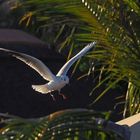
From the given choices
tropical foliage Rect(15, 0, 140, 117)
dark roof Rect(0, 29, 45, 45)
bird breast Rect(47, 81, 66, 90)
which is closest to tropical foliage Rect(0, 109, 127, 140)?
tropical foliage Rect(15, 0, 140, 117)

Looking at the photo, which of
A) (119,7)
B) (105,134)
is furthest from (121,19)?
(105,134)

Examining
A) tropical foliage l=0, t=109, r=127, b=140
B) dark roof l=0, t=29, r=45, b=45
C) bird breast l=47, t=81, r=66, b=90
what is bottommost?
dark roof l=0, t=29, r=45, b=45

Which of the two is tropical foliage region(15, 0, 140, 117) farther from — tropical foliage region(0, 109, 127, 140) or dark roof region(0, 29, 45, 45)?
dark roof region(0, 29, 45, 45)

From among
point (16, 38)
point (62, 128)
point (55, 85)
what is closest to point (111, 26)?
point (55, 85)

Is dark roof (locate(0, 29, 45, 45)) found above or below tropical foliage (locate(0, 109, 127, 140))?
below

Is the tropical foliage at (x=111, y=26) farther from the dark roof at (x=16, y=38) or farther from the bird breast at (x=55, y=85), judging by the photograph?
the dark roof at (x=16, y=38)

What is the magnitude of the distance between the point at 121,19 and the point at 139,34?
0.17 meters

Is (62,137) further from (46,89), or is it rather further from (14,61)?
(14,61)

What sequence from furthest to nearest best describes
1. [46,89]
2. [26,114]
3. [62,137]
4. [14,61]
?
[14,61], [26,114], [46,89], [62,137]

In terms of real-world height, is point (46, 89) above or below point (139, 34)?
below

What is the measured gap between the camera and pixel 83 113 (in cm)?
256

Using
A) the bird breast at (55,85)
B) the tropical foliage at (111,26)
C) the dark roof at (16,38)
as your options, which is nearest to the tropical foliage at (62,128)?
the tropical foliage at (111,26)

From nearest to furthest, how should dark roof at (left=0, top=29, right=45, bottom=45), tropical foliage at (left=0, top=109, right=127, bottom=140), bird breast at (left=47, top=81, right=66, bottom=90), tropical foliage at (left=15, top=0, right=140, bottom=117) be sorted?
tropical foliage at (left=0, top=109, right=127, bottom=140)
tropical foliage at (left=15, top=0, right=140, bottom=117)
bird breast at (left=47, top=81, right=66, bottom=90)
dark roof at (left=0, top=29, right=45, bottom=45)

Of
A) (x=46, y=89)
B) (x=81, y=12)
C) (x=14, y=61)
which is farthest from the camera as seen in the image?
(x=14, y=61)
